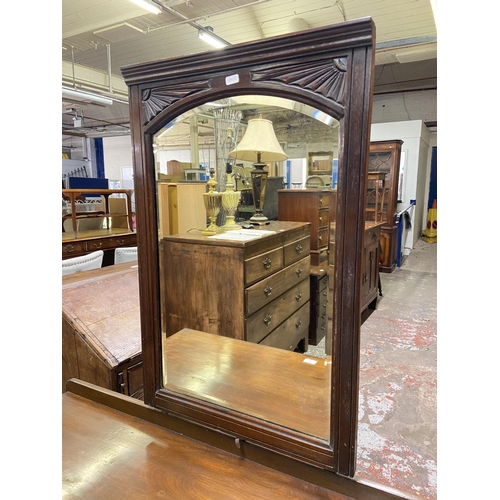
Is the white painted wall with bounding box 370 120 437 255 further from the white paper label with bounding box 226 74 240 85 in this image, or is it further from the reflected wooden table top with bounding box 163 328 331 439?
the white paper label with bounding box 226 74 240 85

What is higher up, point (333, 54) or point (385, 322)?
point (333, 54)

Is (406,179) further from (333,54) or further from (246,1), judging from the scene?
(333,54)

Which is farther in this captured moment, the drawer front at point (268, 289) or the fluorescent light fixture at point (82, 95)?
the fluorescent light fixture at point (82, 95)

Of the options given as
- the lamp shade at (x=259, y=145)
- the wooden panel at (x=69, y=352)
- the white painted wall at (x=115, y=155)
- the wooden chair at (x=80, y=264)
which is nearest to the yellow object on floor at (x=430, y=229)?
the wooden chair at (x=80, y=264)

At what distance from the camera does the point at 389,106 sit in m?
6.96

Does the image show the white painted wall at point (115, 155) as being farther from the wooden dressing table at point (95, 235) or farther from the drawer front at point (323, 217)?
the drawer front at point (323, 217)

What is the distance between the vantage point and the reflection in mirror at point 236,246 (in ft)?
2.26

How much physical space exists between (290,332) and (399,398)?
96cm

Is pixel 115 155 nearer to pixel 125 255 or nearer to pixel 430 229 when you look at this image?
pixel 430 229

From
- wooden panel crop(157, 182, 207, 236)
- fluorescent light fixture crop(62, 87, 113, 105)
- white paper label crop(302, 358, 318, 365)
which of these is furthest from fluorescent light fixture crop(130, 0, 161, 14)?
white paper label crop(302, 358, 318, 365)

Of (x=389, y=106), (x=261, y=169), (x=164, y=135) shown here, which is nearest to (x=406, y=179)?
(x=389, y=106)

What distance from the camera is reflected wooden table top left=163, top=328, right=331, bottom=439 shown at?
27.8 inches

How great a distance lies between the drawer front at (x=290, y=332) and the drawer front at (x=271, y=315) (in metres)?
0.04
